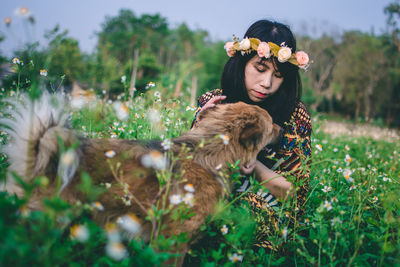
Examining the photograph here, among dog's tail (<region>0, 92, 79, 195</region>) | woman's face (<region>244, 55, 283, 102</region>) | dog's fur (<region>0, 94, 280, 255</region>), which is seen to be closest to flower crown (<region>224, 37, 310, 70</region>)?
woman's face (<region>244, 55, 283, 102</region>)

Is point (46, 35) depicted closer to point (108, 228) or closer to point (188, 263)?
point (108, 228)

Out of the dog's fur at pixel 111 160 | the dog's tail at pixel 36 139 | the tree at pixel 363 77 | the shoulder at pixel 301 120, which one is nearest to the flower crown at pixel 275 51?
the shoulder at pixel 301 120

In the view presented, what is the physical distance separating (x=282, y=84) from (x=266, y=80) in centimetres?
64

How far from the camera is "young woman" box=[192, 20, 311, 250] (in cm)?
294

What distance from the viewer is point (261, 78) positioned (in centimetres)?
319

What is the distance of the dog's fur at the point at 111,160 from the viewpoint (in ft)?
5.57

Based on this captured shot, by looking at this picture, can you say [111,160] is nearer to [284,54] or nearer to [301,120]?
→ [284,54]

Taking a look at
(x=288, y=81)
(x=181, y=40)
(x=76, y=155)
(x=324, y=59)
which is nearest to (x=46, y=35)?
(x=76, y=155)

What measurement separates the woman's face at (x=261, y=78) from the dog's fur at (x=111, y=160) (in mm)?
894

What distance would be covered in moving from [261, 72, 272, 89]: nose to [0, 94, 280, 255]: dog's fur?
33.4 inches

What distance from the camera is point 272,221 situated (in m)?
2.45

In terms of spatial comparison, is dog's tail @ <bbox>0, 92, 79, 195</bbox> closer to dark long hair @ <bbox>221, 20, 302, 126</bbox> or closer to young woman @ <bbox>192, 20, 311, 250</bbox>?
young woman @ <bbox>192, 20, 311, 250</bbox>

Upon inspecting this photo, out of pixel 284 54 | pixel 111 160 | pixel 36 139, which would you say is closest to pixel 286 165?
pixel 284 54

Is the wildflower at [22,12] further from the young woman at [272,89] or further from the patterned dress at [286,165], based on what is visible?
the patterned dress at [286,165]
